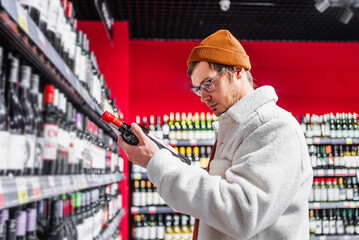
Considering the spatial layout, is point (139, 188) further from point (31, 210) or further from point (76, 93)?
point (31, 210)

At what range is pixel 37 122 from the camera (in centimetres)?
168

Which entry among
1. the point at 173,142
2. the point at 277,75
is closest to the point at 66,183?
the point at 173,142

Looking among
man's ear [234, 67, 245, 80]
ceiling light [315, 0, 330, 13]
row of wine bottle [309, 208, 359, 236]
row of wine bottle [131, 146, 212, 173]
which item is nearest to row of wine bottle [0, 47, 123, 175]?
man's ear [234, 67, 245, 80]

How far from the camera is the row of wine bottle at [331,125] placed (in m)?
5.68

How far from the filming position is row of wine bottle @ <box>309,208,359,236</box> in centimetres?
555

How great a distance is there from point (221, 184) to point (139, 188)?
4772 mm

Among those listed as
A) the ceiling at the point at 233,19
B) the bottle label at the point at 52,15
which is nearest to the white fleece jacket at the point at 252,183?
the bottle label at the point at 52,15

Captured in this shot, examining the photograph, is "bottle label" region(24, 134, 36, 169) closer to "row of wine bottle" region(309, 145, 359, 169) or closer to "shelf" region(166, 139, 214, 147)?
"shelf" region(166, 139, 214, 147)

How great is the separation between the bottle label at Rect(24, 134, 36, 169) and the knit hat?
2.13ft

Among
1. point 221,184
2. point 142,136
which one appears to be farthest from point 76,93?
point 221,184

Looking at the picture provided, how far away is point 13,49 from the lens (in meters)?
1.44

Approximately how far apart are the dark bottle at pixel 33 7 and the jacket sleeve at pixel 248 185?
2.61 ft

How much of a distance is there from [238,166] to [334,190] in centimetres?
506

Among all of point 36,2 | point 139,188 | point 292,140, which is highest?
point 36,2
